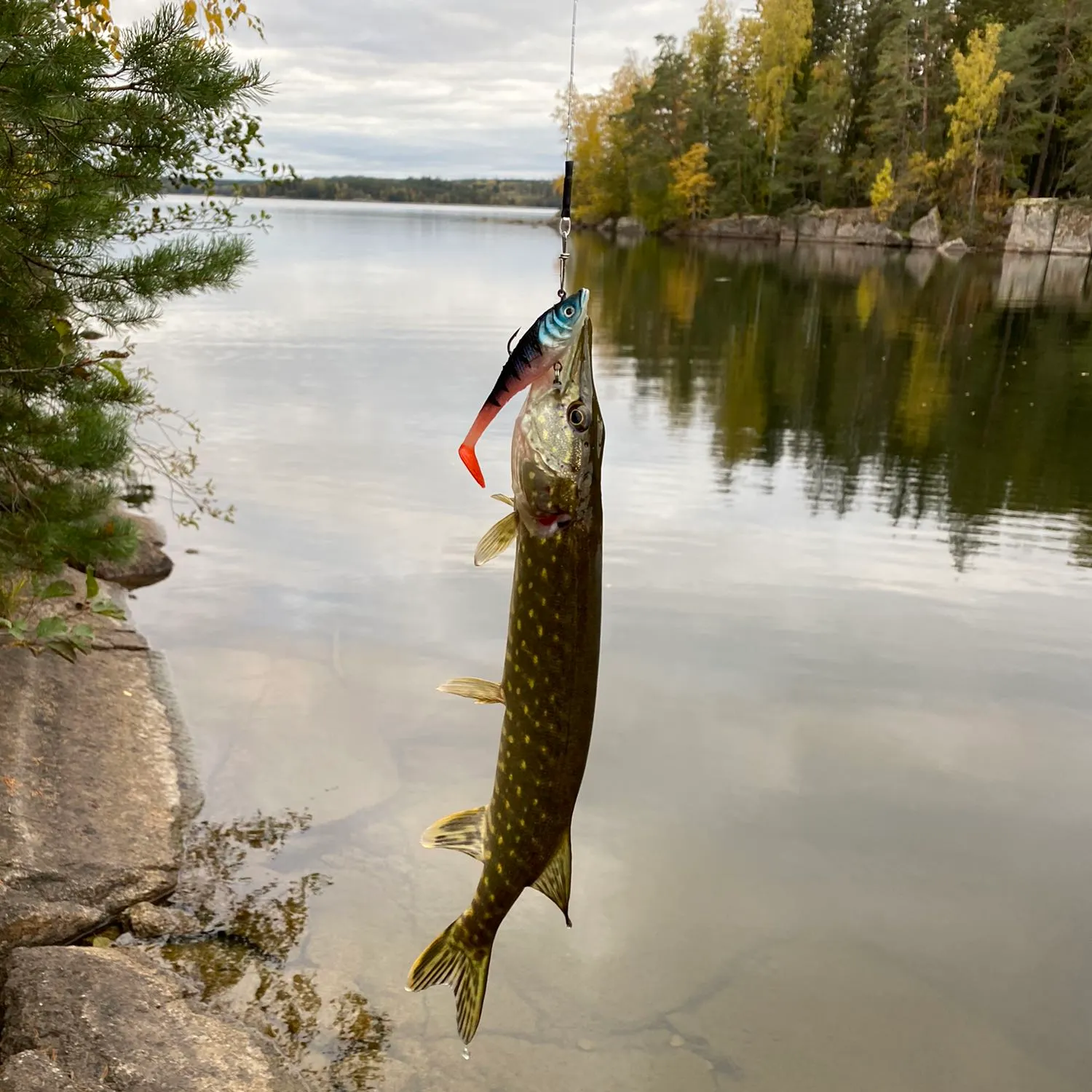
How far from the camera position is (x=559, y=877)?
9.05 feet

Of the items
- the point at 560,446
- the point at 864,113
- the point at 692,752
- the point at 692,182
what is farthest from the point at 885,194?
the point at 560,446

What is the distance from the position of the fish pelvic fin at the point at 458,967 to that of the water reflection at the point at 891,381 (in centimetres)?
823

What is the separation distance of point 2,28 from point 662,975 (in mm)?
4982

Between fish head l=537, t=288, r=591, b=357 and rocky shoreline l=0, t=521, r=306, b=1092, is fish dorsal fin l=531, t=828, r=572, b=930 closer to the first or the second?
fish head l=537, t=288, r=591, b=357

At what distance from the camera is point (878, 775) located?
6.36 meters

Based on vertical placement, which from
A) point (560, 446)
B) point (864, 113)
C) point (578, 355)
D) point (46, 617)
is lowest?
point (46, 617)

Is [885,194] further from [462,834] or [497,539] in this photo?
[497,539]

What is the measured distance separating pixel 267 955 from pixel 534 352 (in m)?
3.69

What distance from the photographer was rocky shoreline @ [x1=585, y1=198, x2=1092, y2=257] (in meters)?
56.8

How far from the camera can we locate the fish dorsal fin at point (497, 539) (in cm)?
233

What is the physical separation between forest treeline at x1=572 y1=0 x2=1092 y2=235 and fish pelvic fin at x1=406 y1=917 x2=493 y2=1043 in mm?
64015

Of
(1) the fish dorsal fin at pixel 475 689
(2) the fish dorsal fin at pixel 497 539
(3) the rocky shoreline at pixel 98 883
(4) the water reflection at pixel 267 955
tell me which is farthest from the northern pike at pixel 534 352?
(4) the water reflection at pixel 267 955

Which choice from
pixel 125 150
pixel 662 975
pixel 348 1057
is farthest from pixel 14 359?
pixel 662 975

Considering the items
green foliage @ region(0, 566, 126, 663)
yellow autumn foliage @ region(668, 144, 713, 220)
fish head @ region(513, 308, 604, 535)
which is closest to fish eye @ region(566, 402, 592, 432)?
fish head @ region(513, 308, 604, 535)
